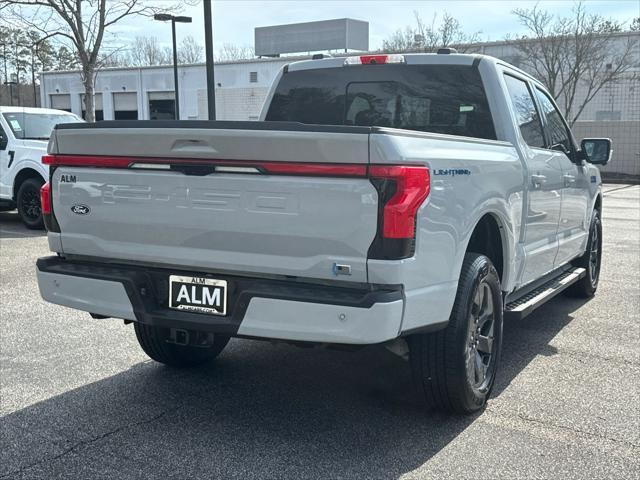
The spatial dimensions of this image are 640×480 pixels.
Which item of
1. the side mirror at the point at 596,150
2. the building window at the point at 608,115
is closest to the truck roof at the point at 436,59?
the side mirror at the point at 596,150

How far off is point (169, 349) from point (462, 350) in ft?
6.54

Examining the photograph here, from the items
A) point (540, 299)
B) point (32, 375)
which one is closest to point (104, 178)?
point (32, 375)

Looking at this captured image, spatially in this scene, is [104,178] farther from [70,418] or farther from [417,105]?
[417,105]

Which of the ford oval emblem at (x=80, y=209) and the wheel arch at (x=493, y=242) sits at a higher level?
the ford oval emblem at (x=80, y=209)

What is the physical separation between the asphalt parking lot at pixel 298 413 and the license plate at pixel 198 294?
71 centimetres

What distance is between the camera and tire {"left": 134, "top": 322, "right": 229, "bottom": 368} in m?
4.58

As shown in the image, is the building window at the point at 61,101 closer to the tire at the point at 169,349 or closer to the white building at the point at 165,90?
the white building at the point at 165,90

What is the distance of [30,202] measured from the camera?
11.9m

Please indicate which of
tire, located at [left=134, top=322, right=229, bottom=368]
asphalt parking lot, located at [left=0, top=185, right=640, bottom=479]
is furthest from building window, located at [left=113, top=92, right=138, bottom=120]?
tire, located at [left=134, top=322, right=229, bottom=368]

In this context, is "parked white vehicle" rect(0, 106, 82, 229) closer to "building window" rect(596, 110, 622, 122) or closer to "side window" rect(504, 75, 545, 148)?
"side window" rect(504, 75, 545, 148)

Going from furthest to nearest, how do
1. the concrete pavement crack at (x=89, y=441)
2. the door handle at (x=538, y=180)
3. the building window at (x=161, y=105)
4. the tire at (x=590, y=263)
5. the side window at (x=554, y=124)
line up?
the building window at (x=161, y=105)
the tire at (x=590, y=263)
the side window at (x=554, y=124)
the door handle at (x=538, y=180)
the concrete pavement crack at (x=89, y=441)

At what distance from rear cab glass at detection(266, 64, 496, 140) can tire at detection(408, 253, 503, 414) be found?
1.23 metres

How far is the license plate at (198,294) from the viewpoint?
134 inches

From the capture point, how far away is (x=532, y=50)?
3061cm
